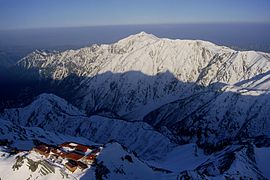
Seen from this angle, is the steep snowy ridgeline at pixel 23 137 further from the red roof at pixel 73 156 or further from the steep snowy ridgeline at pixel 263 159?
the steep snowy ridgeline at pixel 263 159

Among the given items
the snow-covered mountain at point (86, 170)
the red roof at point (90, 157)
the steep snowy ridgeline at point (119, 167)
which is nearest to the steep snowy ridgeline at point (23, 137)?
the snow-covered mountain at point (86, 170)

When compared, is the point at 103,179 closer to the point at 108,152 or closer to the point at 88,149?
the point at 108,152

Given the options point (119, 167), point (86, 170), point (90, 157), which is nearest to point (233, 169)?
point (119, 167)

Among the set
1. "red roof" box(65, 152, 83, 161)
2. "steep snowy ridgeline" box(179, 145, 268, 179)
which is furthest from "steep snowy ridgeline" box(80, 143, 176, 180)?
"steep snowy ridgeline" box(179, 145, 268, 179)

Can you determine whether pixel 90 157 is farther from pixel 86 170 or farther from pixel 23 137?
pixel 23 137

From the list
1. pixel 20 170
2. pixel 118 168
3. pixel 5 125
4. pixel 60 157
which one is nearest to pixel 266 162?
pixel 118 168

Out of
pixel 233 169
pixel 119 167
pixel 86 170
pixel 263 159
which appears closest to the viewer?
pixel 86 170
